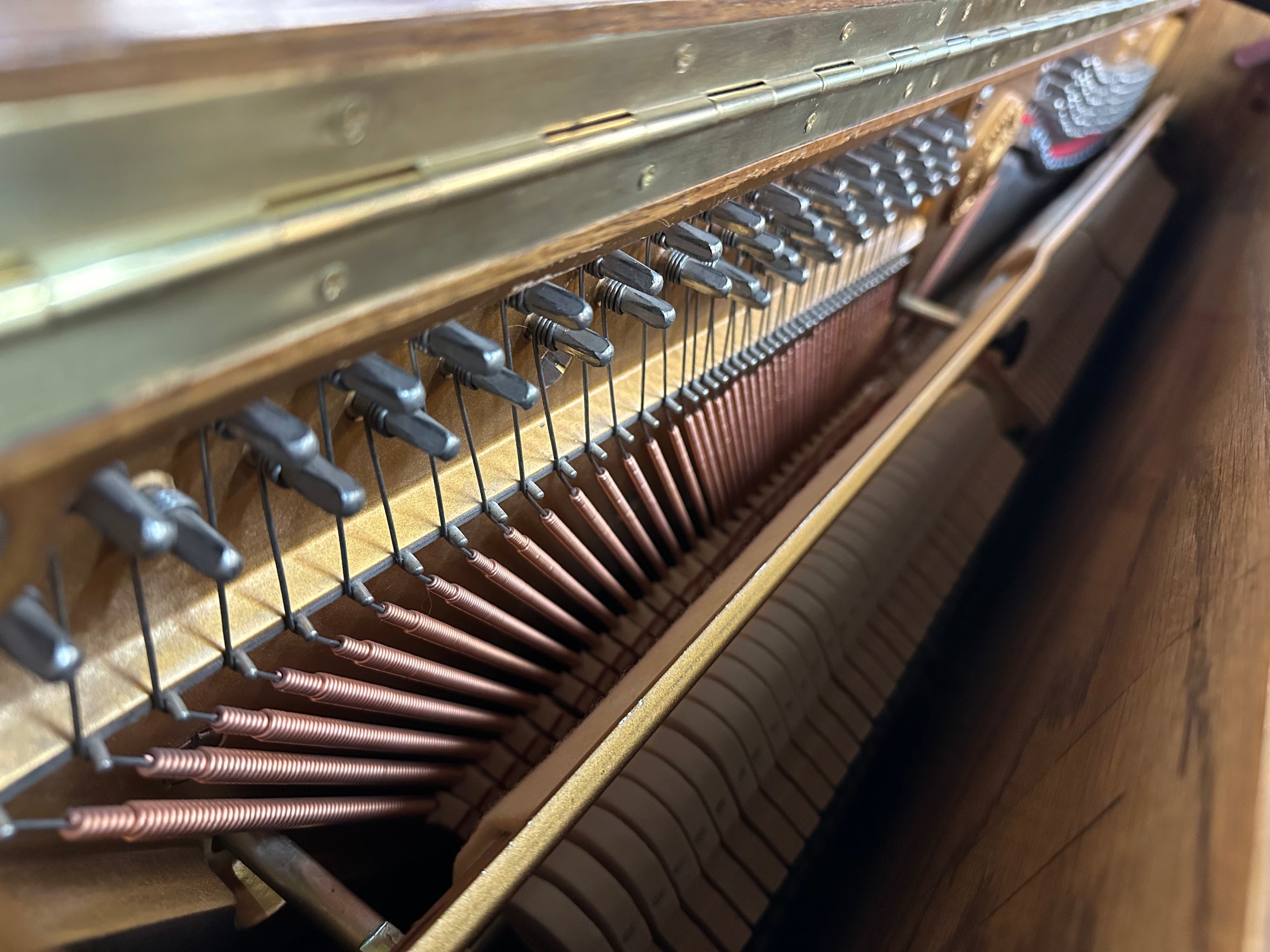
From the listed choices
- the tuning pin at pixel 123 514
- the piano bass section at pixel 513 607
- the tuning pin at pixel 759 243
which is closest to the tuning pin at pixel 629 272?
the piano bass section at pixel 513 607

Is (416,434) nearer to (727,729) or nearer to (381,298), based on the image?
(381,298)

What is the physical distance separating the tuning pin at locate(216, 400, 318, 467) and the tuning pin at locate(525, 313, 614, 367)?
13.8 inches

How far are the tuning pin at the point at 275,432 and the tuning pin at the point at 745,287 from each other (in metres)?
0.62

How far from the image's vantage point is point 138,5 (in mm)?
410

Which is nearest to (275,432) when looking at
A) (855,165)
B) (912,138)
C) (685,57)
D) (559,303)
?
(559,303)

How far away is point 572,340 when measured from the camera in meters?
0.85

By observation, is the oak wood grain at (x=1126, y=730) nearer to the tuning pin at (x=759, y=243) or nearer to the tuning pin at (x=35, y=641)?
the tuning pin at (x=759, y=243)

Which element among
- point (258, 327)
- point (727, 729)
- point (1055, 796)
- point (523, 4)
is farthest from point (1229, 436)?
point (258, 327)

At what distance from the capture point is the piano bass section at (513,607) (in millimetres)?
638

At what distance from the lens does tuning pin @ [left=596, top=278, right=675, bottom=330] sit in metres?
0.87

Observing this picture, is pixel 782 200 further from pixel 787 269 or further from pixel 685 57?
pixel 685 57

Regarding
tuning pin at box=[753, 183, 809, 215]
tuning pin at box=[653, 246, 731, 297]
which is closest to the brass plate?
tuning pin at box=[653, 246, 731, 297]

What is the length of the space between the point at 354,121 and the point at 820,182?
91 centimetres

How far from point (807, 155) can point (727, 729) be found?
2.05ft
